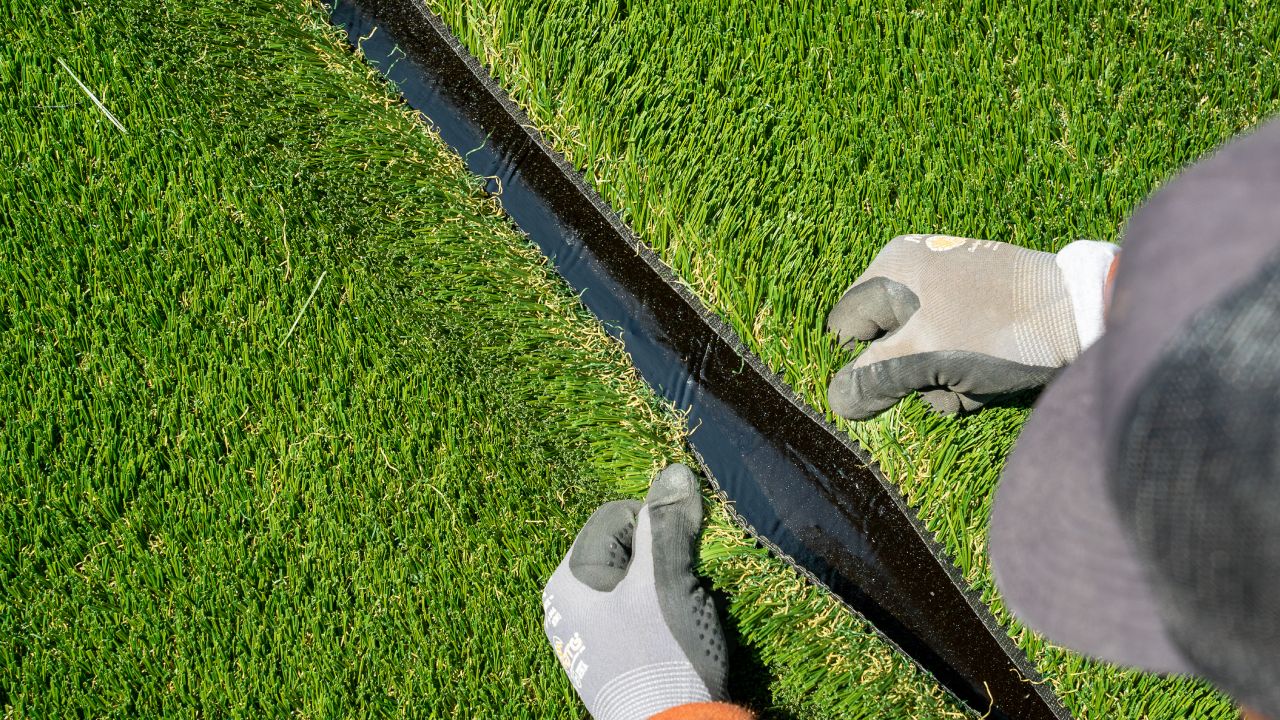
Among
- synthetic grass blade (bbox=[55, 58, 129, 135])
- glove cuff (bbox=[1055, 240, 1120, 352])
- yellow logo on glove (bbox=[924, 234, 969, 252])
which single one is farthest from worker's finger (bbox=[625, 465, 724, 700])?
synthetic grass blade (bbox=[55, 58, 129, 135])

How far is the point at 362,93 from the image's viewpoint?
6.94 ft

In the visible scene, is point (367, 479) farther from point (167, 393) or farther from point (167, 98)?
point (167, 98)

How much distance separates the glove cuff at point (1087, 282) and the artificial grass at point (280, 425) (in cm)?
82

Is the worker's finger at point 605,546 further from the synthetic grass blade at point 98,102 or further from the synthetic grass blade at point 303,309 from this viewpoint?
the synthetic grass blade at point 98,102

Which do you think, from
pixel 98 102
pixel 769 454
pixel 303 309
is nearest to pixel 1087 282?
pixel 769 454

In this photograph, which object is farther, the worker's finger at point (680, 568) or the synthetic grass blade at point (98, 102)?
the synthetic grass blade at point (98, 102)

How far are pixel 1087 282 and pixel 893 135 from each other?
59 centimetres

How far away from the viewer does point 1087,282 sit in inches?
65.6

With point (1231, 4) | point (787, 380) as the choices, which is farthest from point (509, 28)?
point (1231, 4)

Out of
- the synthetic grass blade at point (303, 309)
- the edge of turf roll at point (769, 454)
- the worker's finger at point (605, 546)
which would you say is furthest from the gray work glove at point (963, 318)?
the synthetic grass blade at point (303, 309)

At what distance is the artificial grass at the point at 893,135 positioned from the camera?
1994 mm

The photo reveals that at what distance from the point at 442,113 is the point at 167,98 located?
0.64m

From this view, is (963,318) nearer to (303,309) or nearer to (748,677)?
(748,677)

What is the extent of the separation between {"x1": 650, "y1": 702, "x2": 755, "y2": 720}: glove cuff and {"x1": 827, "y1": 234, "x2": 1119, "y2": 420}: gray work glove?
0.70m
